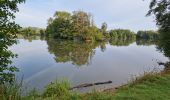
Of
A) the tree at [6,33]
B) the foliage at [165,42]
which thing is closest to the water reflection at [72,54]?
the foliage at [165,42]

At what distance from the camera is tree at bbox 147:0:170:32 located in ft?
97.9

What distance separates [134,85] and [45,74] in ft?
41.7

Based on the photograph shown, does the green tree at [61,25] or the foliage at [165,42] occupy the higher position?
the green tree at [61,25]

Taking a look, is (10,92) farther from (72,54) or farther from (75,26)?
(75,26)

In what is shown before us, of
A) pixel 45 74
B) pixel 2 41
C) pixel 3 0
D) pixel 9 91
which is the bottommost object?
pixel 45 74

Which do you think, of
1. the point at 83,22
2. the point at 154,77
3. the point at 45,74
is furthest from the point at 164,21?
the point at 83,22

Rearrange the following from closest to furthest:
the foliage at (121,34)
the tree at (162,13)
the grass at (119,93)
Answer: the grass at (119,93) → the tree at (162,13) → the foliage at (121,34)

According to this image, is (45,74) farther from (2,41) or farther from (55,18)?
(55,18)

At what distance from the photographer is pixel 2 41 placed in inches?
325

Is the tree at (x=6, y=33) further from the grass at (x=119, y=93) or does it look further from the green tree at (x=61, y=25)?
the green tree at (x=61, y=25)

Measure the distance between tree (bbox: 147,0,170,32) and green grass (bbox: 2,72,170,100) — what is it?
1808 centimetres

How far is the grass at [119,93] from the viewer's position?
7241 millimetres

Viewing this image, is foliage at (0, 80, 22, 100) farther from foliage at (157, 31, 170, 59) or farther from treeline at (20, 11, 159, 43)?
treeline at (20, 11, 159, 43)

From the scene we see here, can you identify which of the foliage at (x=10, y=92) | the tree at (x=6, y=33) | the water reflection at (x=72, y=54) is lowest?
the water reflection at (x=72, y=54)
